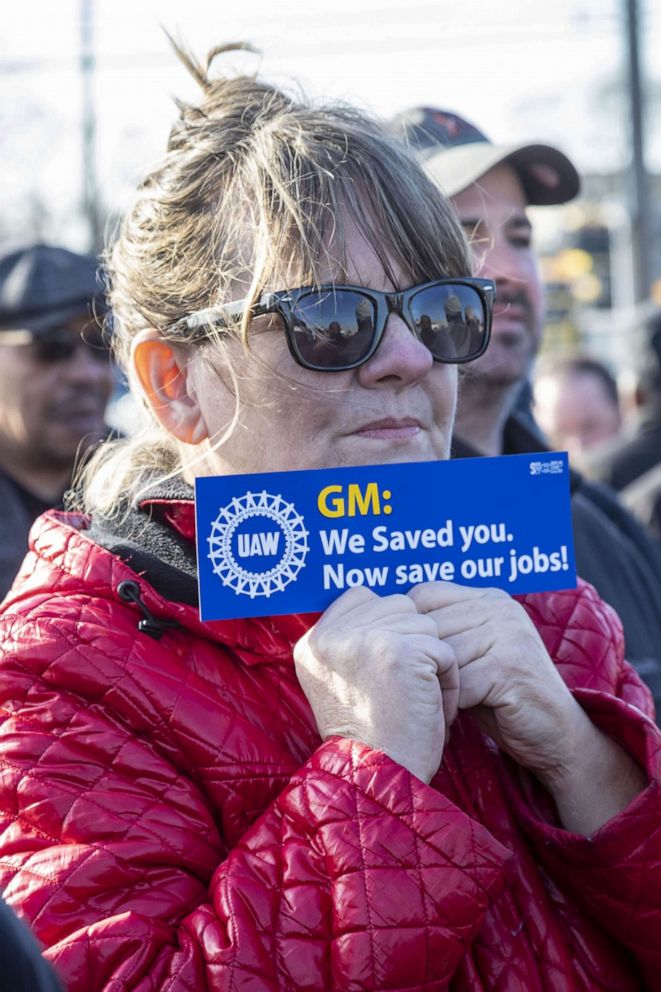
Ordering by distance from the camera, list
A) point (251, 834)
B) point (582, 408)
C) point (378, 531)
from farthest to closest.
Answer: point (582, 408) → point (378, 531) → point (251, 834)

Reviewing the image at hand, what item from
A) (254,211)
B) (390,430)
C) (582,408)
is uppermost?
(582,408)

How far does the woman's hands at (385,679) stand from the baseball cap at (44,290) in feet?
8.51

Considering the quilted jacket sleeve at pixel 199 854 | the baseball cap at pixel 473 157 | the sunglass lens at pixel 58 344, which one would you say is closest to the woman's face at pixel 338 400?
the quilted jacket sleeve at pixel 199 854

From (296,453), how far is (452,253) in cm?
40

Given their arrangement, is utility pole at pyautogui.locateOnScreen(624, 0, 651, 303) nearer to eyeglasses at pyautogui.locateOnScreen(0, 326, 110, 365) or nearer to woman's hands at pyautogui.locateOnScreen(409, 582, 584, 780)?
eyeglasses at pyautogui.locateOnScreen(0, 326, 110, 365)

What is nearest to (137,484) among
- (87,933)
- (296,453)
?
(296,453)

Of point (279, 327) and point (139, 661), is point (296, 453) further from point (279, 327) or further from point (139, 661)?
point (139, 661)

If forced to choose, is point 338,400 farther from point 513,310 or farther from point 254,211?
point 513,310

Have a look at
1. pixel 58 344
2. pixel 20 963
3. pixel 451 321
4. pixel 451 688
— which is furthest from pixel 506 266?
pixel 20 963

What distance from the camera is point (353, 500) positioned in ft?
5.04

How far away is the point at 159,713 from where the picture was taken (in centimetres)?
150

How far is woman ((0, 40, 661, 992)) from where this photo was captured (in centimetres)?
137

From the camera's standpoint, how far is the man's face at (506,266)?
278cm

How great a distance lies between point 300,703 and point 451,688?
0.23 metres
